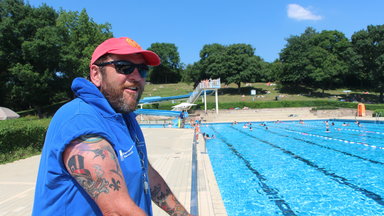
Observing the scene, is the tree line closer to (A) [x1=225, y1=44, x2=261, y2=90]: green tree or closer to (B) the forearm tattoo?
(A) [x1=225, y1=44, x2=261, y2=90]: green tree

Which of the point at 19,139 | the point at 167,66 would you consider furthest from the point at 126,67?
the point at 167,66

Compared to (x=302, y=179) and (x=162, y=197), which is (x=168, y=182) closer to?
(x=302, y=179)

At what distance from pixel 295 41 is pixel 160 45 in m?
53.0

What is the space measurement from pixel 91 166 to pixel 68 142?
0.48 feet

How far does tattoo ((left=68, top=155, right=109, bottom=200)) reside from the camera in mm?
1128

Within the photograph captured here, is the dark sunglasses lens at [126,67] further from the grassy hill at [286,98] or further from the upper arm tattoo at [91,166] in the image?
the grassy hill at [286,98]

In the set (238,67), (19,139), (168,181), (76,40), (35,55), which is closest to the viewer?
(168,181)

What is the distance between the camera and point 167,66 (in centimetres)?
8788

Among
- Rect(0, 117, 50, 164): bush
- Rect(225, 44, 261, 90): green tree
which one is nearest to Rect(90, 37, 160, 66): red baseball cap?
Rect(0, 117, 50, 164): bush

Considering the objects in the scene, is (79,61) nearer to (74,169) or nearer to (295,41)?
(74,169)

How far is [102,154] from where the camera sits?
1156mm

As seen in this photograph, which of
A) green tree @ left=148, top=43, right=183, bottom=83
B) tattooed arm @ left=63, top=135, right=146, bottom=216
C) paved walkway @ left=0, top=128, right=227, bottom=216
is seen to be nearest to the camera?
tattooed arm @ left=63, top=135, right=146, bottom=216

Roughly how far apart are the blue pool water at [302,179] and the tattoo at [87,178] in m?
6.32

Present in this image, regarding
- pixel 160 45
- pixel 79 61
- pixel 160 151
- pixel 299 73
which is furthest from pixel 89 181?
pixel 160 45
